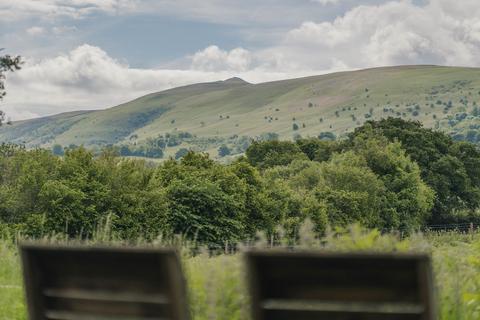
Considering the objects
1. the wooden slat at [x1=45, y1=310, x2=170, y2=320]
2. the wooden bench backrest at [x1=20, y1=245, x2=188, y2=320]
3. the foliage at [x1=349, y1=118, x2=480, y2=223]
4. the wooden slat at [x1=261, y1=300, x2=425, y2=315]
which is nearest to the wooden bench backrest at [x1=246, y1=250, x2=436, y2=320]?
the wooden slat at [x1=261, y1=300, x2=425, y2=315]

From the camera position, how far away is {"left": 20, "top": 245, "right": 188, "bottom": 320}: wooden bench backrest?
3.69 m

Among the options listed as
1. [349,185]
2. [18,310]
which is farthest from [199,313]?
[349,185]

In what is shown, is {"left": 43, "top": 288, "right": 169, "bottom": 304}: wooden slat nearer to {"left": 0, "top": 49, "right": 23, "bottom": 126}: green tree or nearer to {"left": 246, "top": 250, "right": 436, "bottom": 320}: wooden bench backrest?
{"left": 246, "top": 250, "right": 436, "bottom": 320}: wooden bench backrest

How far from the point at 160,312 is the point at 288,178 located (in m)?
102

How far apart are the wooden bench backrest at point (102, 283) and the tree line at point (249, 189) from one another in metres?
52.4

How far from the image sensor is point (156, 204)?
76.9m

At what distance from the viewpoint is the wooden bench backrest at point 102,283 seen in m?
3.69

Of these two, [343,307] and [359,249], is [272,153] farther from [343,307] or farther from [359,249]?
[343,307]

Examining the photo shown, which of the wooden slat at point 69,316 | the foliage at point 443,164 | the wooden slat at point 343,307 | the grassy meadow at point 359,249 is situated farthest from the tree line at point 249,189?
the wooden slat at point 343,307

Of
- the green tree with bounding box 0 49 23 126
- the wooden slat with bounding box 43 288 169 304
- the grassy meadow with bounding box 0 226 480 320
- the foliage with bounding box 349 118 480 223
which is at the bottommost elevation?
the grassy meadow with bounding box 0 226 480 320

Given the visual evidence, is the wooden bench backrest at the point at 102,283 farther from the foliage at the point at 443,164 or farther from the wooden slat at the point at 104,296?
the foliage at the point at 443,164

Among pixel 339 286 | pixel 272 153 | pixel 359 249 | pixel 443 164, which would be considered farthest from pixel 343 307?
pixel 272 153

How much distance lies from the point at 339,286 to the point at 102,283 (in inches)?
44.4

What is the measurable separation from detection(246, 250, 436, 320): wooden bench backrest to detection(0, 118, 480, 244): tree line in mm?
52811
